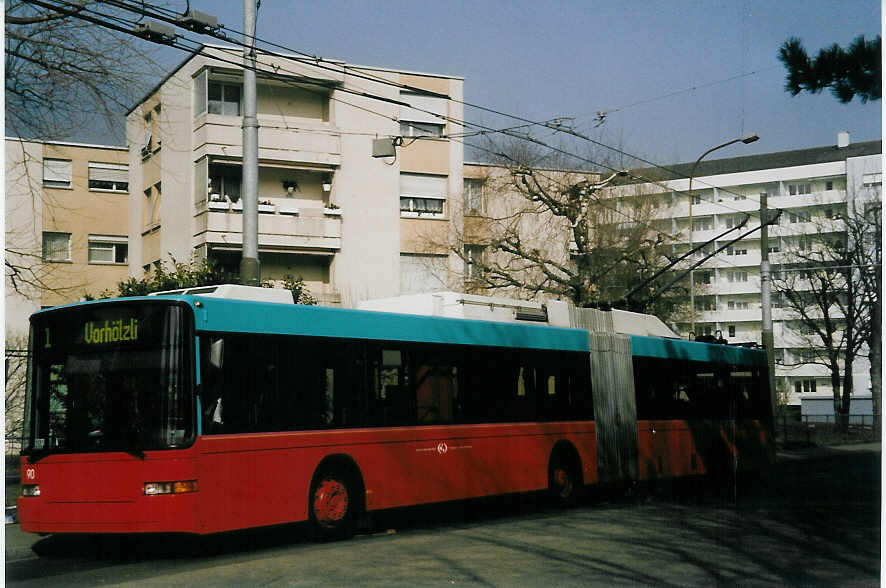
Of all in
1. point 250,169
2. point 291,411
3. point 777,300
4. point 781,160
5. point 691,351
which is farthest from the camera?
point 781,160

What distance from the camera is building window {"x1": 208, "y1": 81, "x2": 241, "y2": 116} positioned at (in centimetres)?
3609

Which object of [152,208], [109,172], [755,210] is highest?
[755,210]

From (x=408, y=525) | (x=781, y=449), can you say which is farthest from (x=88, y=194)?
(x=408, y=525)

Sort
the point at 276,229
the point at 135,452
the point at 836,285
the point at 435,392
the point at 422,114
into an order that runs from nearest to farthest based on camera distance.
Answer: the point at 135,452 → the point at 435,392 → the point at 276,229 → the point at 422,114 → the point at 836,285

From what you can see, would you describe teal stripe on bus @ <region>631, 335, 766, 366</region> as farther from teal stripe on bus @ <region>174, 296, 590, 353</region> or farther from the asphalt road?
the asphalt road

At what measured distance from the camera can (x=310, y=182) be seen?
37.4 metres

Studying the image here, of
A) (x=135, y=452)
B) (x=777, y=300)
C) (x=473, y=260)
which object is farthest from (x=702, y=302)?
(x=135, y=452)

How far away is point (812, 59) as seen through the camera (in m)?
10.8

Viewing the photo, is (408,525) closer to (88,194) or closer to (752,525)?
(752,525)

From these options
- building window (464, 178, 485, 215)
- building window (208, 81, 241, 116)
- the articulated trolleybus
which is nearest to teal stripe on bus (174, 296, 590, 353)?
the articulated trolleybus

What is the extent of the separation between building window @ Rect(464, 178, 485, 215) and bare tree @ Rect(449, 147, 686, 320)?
0.26 feet

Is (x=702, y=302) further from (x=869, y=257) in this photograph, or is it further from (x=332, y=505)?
(x=332, y=505)

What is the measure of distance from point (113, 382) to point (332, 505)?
2832mm

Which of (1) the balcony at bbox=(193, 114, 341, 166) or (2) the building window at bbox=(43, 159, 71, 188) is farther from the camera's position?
(2) the building window at bbox=(43, 159, 71, 188)
